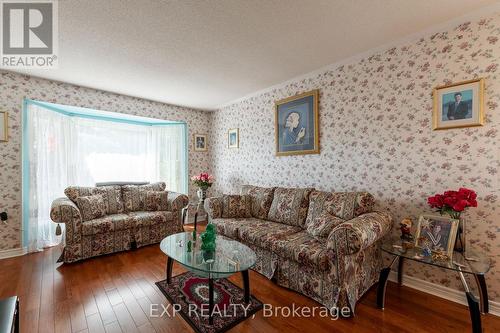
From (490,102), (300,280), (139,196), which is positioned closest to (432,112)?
(490,102)

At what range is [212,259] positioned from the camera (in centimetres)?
184

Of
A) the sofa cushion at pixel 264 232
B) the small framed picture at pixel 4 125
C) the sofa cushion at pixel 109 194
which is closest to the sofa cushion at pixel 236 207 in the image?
the sofa cushion at pixel 264 232

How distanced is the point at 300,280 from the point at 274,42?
233 cm

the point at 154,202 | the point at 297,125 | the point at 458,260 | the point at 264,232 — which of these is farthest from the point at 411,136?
the point at 154,202

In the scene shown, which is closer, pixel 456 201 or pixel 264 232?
pixel 456 201

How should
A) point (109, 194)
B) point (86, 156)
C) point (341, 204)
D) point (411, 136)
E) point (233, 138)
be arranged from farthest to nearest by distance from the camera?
1. point (233, 138)
2. point (86, 156)
3. point (109, 194)
4. point (341, 204)
5. point (411, 136)

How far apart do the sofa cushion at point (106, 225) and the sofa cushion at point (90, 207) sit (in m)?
0.09

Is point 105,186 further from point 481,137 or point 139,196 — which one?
point 481,137

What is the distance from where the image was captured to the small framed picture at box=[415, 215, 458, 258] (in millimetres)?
1742

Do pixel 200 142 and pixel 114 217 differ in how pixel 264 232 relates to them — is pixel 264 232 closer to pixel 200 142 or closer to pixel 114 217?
pixel 114 217

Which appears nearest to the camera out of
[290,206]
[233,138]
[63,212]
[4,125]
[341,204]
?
[341,204]

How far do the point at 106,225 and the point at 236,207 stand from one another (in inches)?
67.8

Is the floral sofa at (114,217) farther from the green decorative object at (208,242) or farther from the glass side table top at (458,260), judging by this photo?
the glass side table top at (458,260)

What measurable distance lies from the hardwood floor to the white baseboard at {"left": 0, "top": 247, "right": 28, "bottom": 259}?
0.39 metres
